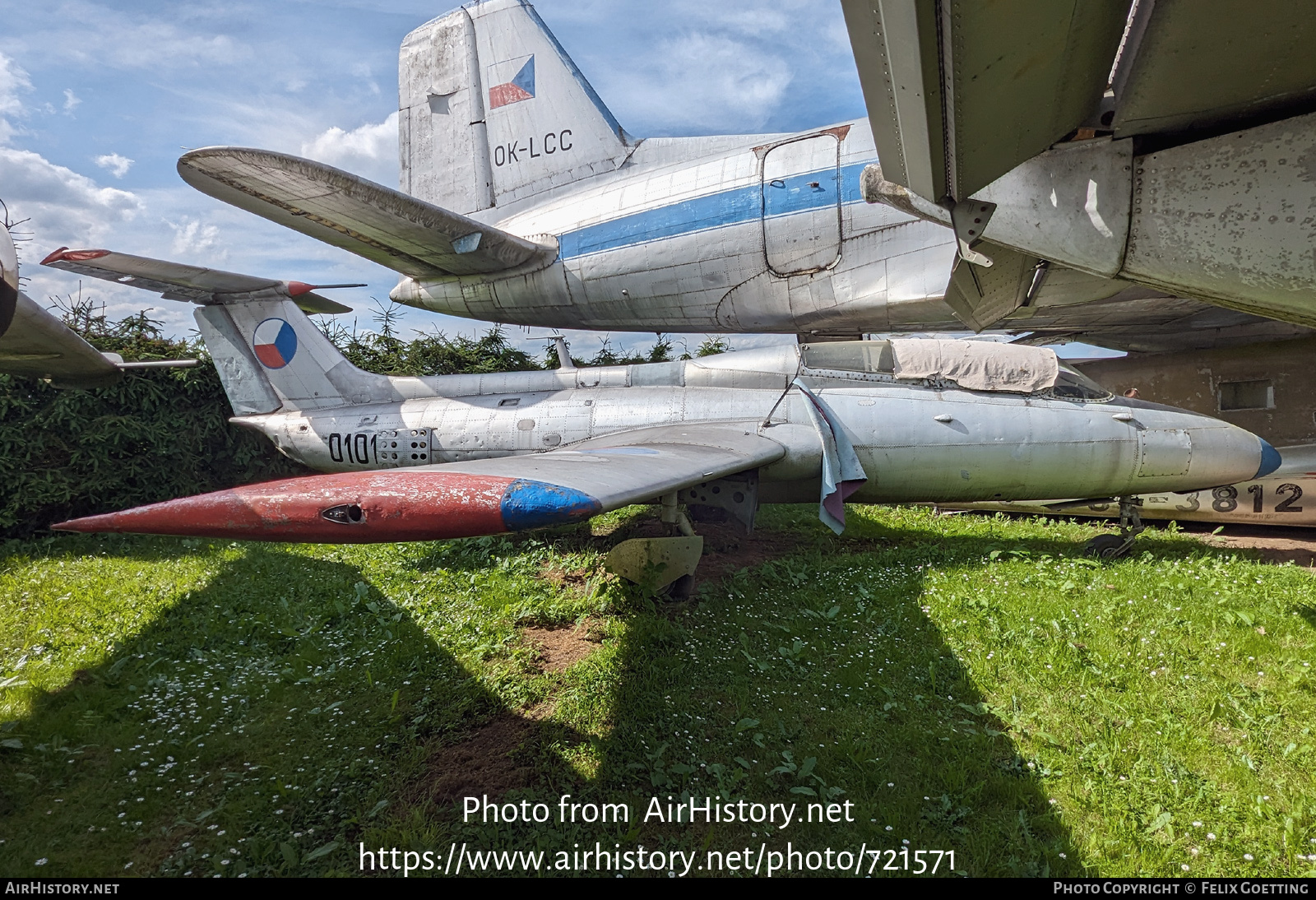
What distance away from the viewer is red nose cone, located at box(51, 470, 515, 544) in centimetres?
279

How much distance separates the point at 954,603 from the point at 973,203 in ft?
11.7

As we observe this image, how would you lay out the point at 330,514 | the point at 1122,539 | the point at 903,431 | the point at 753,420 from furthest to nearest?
1. the point at 753,420
2. the point at 1122,539
3. the point at 903,431
4. the point at 330,514

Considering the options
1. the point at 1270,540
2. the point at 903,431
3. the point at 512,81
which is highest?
the point at 512,81

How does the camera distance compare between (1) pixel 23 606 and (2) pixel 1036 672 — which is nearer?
(2) pixel 1036 672

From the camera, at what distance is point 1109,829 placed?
9.63ft

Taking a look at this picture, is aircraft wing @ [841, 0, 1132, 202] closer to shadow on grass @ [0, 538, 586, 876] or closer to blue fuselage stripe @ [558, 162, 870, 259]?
shadow on grass @ [0, 538, 586, 876]

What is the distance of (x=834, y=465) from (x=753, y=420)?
120cm

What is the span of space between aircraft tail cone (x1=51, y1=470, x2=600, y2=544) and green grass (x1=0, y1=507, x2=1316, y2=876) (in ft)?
5.08

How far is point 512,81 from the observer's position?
34.8 feet

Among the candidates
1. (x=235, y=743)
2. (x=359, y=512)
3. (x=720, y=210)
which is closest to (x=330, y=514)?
(x=359, y=512)

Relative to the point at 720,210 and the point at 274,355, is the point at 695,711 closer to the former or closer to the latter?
the point at 720,210

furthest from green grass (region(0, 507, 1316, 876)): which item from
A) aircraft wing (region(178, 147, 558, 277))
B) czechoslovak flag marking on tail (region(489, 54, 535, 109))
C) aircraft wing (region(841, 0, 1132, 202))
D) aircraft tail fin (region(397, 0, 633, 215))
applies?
czechoslovak flag marking on tail (region(489, 54, 535, 109))
